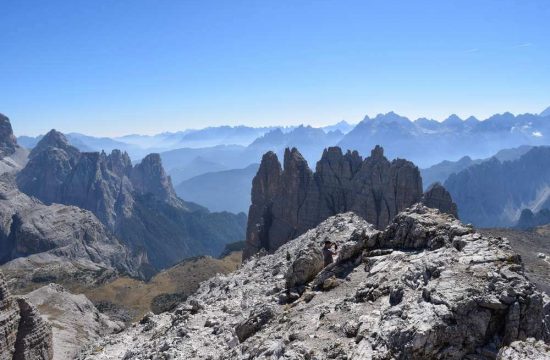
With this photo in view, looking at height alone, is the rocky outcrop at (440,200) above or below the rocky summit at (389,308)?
below

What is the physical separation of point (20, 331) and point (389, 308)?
42.5 metres

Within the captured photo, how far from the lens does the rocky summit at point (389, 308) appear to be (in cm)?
1584

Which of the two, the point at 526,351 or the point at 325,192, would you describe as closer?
the point at 526,351

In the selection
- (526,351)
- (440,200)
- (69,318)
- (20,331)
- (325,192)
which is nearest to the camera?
(526,351)

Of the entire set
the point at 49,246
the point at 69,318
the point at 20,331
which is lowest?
the point at 49,246

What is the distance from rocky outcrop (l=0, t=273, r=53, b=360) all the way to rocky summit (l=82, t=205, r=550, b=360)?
1647 centimetres

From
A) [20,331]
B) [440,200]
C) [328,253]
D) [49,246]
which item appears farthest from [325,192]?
[49,246]

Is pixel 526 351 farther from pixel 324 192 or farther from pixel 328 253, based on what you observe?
pixel 324 192

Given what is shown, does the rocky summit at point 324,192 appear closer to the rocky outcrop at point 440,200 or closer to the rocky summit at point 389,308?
the rocky outcrop at point 440,200

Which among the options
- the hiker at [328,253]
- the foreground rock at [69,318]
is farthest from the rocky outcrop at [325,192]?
the hiker at [328,253]

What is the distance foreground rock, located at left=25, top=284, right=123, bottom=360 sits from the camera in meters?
63.8

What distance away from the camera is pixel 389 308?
18188mm

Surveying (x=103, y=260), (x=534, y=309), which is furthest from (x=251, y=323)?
(x=103, y=260)

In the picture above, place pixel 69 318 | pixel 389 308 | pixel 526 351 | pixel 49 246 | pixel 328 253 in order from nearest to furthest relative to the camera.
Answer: pixel 526 351, pixel 389 308, pixel 328 253, pixel 69 318, pixel 49 246
